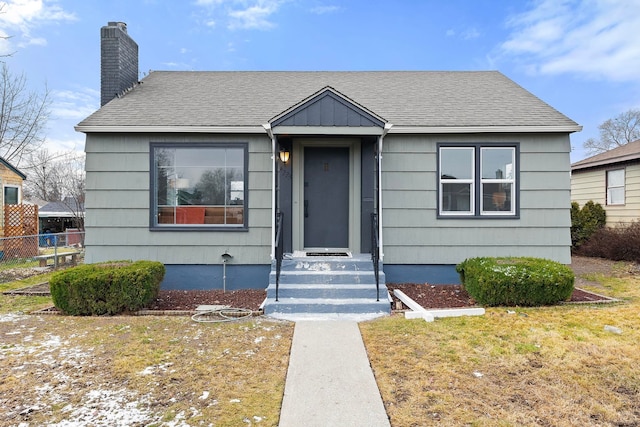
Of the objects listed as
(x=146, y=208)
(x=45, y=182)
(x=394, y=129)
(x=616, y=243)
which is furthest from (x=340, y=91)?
(x=45, y=182)

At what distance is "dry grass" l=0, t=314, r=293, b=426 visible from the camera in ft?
9.51

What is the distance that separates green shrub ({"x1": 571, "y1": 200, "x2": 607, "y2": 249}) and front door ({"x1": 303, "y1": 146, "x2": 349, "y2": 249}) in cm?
1018

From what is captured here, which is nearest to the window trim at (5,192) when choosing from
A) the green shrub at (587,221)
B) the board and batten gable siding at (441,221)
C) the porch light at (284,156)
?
the porch light at (284,156)

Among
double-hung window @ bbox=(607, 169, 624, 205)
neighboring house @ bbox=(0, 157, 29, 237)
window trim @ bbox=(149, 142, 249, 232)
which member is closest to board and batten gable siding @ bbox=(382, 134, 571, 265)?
window trim @ bbox=(149, 142, 249, 232)

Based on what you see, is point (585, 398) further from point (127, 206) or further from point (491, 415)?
point (127, 206)

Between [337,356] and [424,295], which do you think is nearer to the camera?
[337,356]

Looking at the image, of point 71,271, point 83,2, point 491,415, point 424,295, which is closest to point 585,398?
point 491,415

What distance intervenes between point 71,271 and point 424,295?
5.89 m

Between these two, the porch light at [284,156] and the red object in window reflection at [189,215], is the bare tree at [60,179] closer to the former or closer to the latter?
the red object in window reflection at [189,215]

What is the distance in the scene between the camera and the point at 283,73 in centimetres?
979

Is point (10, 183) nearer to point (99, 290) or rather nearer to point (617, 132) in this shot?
point (99, 290)

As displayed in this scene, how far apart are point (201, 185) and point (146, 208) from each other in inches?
45.0

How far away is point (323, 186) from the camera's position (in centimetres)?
745

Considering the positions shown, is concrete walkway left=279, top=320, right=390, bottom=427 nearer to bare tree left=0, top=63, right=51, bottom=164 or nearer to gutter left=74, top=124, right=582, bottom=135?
gutter left=74, top=124, right=582, bottom=135
